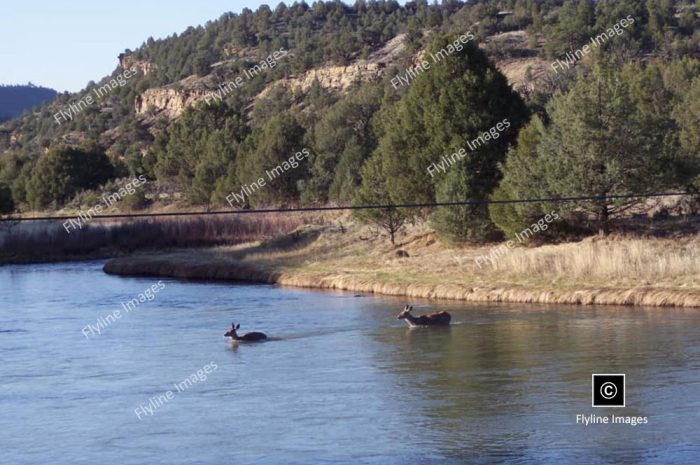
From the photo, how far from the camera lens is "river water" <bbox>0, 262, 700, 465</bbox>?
A: 51.1ft

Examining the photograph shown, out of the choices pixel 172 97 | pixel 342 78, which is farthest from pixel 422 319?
pixel 172 97

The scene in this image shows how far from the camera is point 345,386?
1967 centimetres

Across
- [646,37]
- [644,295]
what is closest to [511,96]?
[644,295]

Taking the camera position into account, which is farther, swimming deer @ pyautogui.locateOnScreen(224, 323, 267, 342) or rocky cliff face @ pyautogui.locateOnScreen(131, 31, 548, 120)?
rocky cliff face @ pyautogui.locateOnScreen(131, 31, 548, 120)

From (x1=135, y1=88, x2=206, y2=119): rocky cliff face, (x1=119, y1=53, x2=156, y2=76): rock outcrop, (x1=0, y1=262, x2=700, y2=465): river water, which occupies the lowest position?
(x1=0, y1=262, x2=700, y2=465): river water

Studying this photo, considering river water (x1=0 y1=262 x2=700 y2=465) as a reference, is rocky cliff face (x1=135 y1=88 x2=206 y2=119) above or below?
above

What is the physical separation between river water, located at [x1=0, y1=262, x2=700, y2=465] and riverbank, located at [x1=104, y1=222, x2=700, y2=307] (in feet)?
5.12

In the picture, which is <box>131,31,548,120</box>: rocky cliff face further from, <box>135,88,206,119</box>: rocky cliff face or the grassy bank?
the grassy bank

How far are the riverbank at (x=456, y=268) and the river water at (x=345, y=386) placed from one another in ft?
5.12

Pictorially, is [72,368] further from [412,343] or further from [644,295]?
[644,295]

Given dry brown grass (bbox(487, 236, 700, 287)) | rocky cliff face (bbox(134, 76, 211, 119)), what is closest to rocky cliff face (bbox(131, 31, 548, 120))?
rocky cliff face (bbox(134, 76, 211, 119))

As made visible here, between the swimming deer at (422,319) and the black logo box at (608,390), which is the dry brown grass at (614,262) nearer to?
the swimming deer at (422,319)

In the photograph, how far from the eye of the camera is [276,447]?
15.7m

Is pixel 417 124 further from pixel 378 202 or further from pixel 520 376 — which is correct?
pixel 520 376
